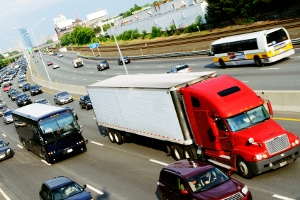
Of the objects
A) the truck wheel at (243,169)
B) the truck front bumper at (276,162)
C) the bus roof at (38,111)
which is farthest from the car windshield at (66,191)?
the bus roof at (38,111)

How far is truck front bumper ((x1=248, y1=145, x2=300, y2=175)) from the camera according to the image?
13.6 m

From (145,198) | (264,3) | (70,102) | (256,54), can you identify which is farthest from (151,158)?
(264,3)

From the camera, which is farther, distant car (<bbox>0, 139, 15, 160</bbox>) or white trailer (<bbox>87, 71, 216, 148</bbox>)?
distant car (<bbox>0, 139, 15, 160</bbox>)

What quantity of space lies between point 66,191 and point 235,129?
6742mm

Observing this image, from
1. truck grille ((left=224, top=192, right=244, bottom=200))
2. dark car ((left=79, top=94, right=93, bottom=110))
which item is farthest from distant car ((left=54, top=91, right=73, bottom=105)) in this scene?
truck grille ((left=224, top=192, right=244, bottom=200))

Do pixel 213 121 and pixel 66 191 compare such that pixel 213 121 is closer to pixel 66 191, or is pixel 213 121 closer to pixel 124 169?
pixel 66 191

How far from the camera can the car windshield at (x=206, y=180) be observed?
39.7ft

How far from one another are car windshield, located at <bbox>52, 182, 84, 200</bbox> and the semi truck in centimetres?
465

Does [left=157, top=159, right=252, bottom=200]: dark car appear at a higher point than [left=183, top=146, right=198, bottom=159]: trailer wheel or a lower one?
higher

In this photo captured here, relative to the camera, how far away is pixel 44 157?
25.5 m

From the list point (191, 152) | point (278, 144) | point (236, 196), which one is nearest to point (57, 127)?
point (191, 152)

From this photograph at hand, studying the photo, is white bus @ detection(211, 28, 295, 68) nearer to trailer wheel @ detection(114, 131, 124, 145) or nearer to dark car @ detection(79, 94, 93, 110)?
dark car @ detection(79, 94, 93, 110)

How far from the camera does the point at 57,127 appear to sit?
2445 centimetres

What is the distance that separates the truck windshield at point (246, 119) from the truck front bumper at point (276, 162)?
1.50m
